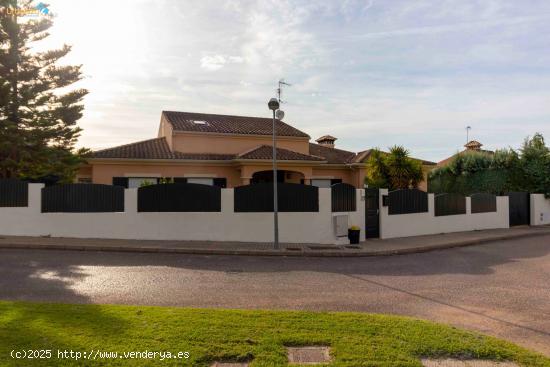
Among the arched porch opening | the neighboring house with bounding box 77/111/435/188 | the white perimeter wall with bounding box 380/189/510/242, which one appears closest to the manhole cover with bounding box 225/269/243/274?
the white perimeter wall with bounding box 380/189/510/242

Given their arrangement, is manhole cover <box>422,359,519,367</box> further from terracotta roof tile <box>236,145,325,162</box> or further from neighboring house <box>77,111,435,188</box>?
terracotta roof tile <box>236,145,325,162</box>

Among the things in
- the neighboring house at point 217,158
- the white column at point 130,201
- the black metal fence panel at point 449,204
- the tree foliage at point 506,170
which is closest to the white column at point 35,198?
the white column at point 130,201

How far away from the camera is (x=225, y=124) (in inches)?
1016

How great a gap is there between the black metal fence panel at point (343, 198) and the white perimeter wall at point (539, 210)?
48.2 feet

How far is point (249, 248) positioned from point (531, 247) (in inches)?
421

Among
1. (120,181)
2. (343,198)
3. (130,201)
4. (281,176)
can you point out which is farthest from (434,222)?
(120,181)

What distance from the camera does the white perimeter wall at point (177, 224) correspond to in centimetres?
1360

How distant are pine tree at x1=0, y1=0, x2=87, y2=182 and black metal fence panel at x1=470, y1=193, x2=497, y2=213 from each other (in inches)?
816

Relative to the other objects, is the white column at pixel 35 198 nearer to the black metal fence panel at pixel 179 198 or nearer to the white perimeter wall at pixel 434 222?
the black metal fence panel at pixel 179 198

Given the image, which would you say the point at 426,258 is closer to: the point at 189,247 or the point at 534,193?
the point at 189,247

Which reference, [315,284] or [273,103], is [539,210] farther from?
[315,284]

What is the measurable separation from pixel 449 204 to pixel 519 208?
7.29 metres

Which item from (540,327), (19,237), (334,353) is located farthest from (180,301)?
(19,237)

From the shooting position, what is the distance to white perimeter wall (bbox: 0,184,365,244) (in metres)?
13.6
